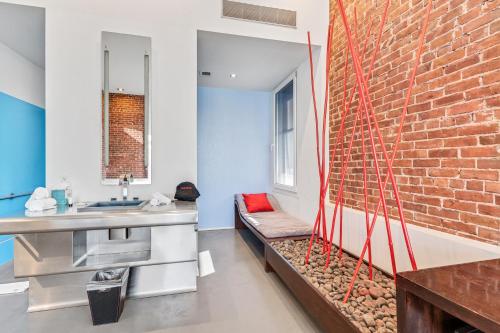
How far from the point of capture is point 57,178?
2629 millimetres

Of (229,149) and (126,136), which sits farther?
(229,149)

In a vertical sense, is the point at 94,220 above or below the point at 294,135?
below

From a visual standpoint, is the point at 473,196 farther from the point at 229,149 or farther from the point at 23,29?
the point at 23,29

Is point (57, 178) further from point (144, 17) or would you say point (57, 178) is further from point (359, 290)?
point (359, 290)

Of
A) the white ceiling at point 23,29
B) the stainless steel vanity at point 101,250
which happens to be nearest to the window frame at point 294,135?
the stainless steel vanity at point 101,250

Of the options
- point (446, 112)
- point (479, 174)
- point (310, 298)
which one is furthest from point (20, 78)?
point (479, 174)

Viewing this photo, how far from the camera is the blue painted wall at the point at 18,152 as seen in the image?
10.3 ft

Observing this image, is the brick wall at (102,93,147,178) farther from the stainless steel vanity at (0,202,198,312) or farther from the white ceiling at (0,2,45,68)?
the white ceiling at (0,2,45,68)

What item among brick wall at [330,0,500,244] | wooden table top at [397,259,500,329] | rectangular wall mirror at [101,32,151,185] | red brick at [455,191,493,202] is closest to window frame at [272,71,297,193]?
brick wall at [330,0,500,244]

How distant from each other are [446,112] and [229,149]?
362 centimetres

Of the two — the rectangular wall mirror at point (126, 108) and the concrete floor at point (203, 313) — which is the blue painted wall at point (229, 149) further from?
the concrete floor at point (203, 313)

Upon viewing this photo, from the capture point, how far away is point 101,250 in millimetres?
2514

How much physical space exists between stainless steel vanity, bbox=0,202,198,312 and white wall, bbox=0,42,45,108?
2.27 metres

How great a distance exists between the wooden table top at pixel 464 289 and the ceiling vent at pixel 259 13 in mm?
3106
